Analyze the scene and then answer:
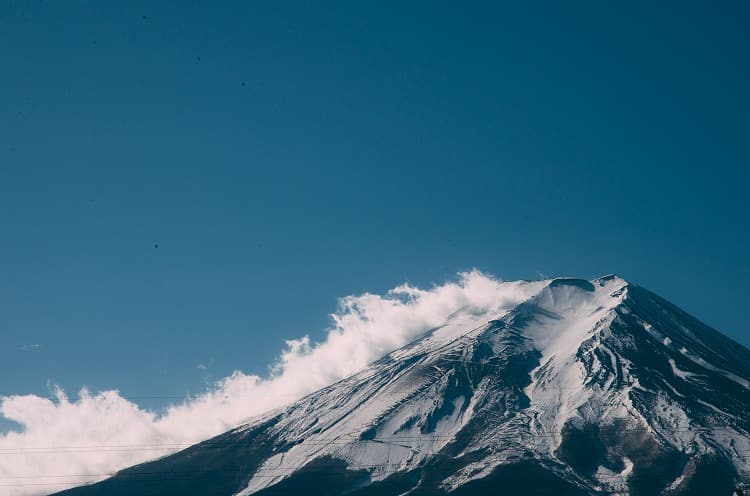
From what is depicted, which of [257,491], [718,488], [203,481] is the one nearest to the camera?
[718,488]

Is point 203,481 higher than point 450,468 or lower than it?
higher

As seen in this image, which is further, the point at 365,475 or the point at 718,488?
the point at 365,475

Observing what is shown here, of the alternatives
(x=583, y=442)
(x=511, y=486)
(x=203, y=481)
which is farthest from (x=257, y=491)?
(x=583, y=442)

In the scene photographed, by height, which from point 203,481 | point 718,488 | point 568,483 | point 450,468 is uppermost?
point 203,481

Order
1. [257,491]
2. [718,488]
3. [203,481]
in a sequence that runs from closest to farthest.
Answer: [718,488] < [257,491] < [203,481]

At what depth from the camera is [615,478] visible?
172875 mm

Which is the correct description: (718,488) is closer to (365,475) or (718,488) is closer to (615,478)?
(615,478)

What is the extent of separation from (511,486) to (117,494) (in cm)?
8395

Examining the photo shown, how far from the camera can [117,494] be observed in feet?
630

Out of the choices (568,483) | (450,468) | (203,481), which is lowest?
(568,483)

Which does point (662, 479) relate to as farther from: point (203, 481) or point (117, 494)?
point (117, 494)

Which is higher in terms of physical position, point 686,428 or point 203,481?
point 203,481

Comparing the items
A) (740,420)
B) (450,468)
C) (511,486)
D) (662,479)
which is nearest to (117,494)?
(450,468)

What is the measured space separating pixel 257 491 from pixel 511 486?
167ft
